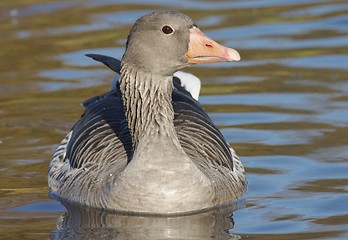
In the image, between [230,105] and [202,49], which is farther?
[230,105]

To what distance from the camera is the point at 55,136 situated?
1391cm

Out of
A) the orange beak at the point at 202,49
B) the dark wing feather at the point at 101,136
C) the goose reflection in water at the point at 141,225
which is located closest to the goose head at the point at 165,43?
the orange beak at the point at 202,49

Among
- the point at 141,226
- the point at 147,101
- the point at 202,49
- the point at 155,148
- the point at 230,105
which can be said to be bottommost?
the point at 141,226

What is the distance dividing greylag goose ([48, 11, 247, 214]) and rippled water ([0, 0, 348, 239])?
0.67ft

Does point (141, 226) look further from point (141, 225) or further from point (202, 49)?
point (202, 49)

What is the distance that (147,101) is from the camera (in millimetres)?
11008

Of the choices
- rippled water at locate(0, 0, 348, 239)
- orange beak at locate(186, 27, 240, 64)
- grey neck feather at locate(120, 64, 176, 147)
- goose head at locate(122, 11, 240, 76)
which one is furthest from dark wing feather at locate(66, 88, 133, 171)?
orange beak at locate(186, 27, 240, 64)

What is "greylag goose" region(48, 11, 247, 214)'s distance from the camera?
10.7 metres

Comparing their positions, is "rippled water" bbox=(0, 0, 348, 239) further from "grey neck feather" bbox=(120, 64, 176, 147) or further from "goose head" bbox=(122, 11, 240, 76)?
"goose head" bbox=(122, 11, 240, 76)

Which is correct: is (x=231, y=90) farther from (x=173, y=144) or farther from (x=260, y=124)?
(x=173, y=144)

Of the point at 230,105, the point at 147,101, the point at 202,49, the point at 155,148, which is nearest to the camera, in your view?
the point at 202,49

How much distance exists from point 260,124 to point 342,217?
3599 mm

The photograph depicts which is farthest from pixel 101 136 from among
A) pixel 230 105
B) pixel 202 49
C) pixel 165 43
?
pixel 230 105

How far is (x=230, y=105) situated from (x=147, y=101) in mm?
4004
